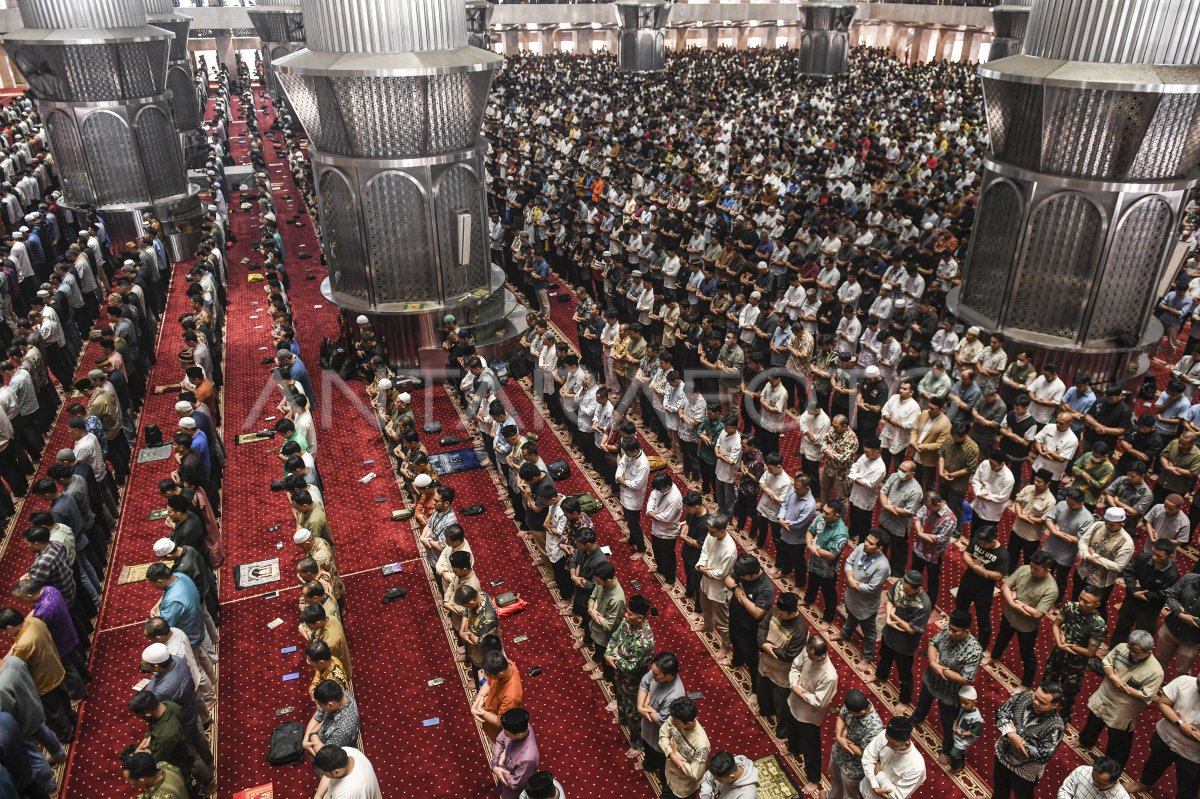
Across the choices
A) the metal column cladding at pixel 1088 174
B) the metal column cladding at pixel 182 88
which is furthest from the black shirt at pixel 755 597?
the metal column cladding at pixel 182 88

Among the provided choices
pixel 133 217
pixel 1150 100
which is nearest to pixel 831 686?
pixel 1150 100

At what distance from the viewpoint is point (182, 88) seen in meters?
23.4

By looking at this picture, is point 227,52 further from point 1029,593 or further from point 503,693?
point 1029,593

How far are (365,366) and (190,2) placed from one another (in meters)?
40.8

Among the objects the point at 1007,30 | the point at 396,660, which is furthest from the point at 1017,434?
the point at 1007,30

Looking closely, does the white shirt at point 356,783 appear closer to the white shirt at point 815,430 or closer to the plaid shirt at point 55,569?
the plaid shirt at point 55,569

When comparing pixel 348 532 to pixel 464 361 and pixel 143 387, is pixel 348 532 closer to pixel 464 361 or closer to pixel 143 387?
pixel 464 361

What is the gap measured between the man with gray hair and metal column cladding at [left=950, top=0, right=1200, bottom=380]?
230 inches

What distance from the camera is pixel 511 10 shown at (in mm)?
45375

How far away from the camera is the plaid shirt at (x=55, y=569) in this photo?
19.7 feet

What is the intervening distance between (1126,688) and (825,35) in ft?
107

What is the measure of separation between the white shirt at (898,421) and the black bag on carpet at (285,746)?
18.9 feet

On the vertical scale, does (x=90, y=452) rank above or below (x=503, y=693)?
above

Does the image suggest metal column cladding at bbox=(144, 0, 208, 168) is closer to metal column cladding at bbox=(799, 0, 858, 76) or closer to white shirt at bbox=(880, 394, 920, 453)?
white shirt at bbox=(880, 394, 920, 453)
